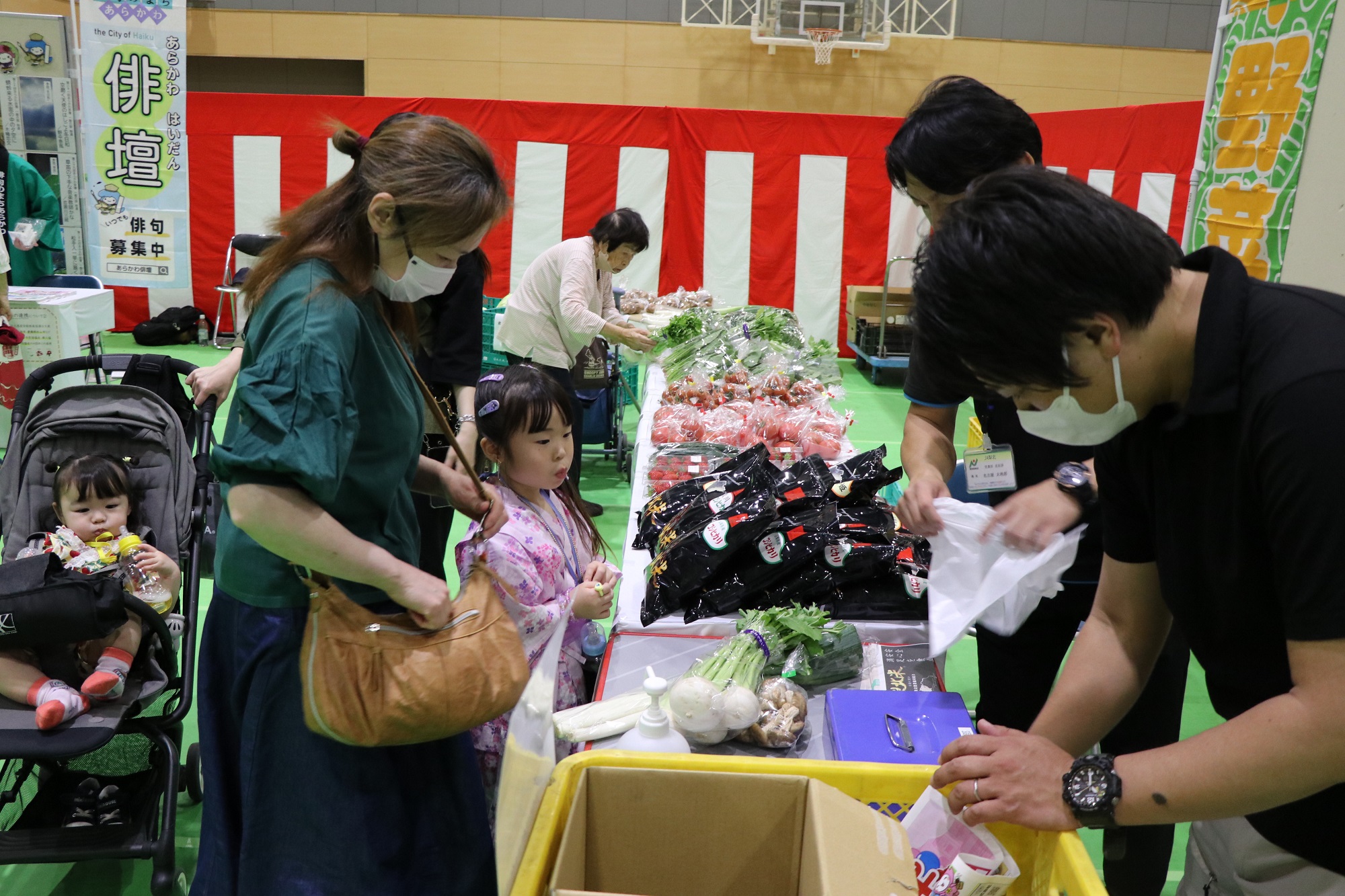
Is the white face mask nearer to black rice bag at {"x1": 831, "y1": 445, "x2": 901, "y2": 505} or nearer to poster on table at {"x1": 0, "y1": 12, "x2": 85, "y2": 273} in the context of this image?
black rice bag at {"x1": 831, "y1": 445, "x2": 901, "y2": 505}

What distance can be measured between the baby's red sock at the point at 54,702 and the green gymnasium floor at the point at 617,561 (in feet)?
1.70

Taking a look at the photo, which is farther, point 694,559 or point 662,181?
point 662,181

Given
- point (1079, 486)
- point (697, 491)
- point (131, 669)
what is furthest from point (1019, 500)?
point (131, 669)

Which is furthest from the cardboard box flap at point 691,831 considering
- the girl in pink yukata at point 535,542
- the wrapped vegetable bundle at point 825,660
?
the wrapped vegetable bundle at point 825,660

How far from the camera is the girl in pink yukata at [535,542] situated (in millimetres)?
1970

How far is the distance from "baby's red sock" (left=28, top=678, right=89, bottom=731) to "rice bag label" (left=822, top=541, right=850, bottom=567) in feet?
5.60

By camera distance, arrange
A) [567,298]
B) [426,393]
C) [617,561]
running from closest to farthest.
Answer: [426,393]
[567,298]
[617,561]

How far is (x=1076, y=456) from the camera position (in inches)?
70.8

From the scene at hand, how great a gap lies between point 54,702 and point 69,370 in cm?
98

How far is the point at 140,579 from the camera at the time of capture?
8.10 ft

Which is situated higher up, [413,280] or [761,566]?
[413,280]

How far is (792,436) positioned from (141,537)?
84.3 inches

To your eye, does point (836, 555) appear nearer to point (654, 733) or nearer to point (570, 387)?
Result: point (654, 733)

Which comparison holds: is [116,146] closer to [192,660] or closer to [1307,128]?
[192,660]
